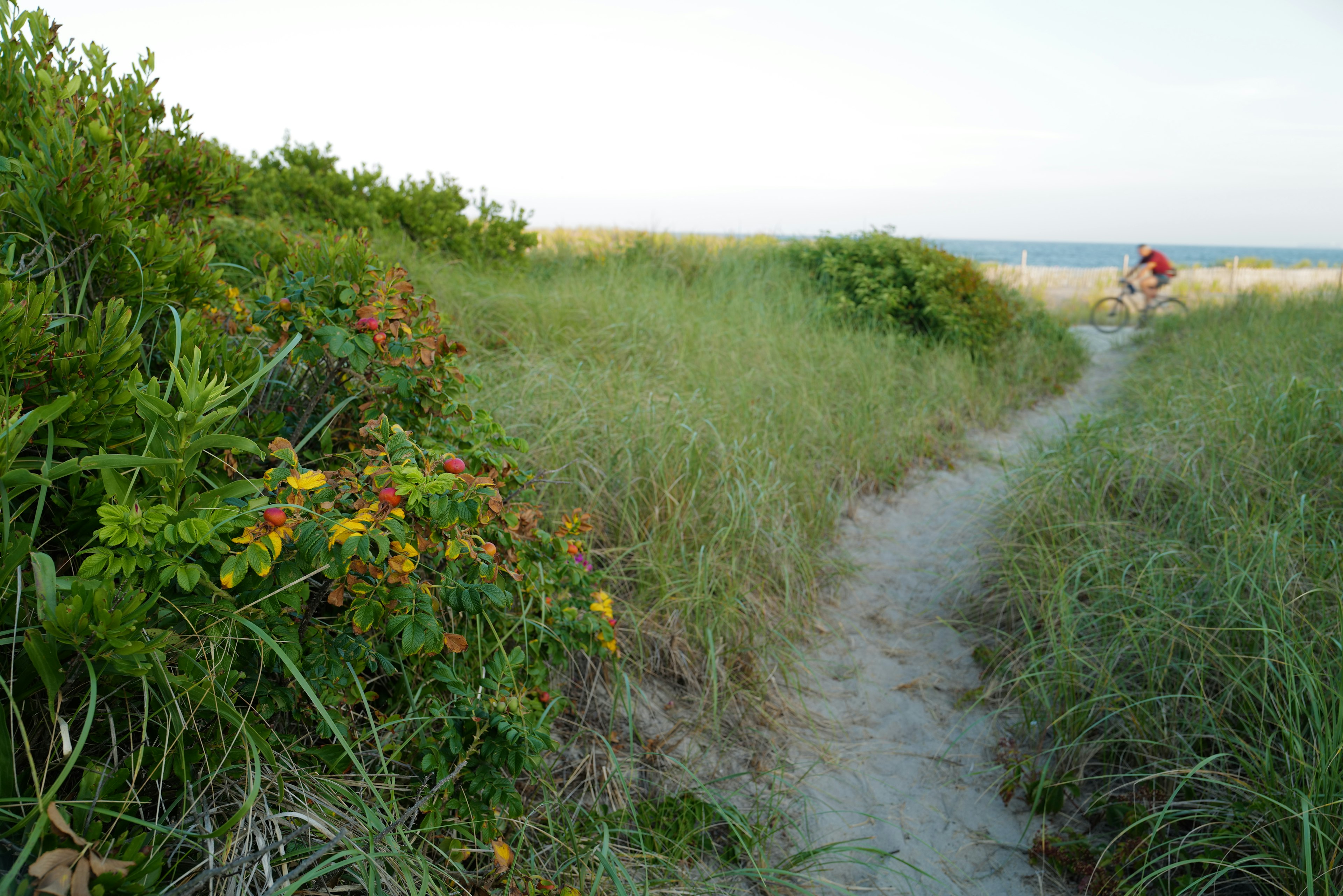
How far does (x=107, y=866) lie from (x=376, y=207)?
252 inches

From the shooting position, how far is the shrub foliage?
46.1 inches

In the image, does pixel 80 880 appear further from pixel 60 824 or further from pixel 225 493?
pixel 225 493

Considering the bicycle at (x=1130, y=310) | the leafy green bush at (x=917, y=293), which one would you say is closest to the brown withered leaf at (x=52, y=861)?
the leafy green bush at (x=917, y=293)

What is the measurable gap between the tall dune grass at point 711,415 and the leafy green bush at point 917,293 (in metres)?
0.29

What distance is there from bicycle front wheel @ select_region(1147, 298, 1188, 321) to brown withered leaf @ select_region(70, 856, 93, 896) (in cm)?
1299

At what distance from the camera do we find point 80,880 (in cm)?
94

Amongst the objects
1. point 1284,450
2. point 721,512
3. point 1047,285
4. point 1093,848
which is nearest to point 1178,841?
point 1093,848

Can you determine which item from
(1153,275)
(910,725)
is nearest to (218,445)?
(910,725)

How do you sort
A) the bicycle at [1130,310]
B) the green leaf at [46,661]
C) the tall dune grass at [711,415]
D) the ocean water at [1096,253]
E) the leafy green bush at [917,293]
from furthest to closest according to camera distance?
1. the ocean water at [1096,253]
2. the bicycle at [1130,310]
3. the leafy green bush at [917,293]
4. the tall dune grass at [711,415]
5. the green leaf at [46,661]

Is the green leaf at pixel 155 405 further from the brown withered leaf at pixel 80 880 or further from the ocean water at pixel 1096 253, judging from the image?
the ocean water at pixel 1096 253

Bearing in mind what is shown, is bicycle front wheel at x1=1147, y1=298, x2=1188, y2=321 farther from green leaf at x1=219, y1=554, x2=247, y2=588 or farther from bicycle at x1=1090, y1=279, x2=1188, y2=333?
green leaf at x1=219, y1=554, x2=247, y2=588

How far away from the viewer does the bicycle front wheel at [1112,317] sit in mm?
12398

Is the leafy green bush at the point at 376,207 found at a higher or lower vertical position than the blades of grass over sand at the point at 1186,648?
higher

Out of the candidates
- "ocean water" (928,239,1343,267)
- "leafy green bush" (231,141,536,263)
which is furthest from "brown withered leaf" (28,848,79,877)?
"ocean water" (928,239,1343,267)
